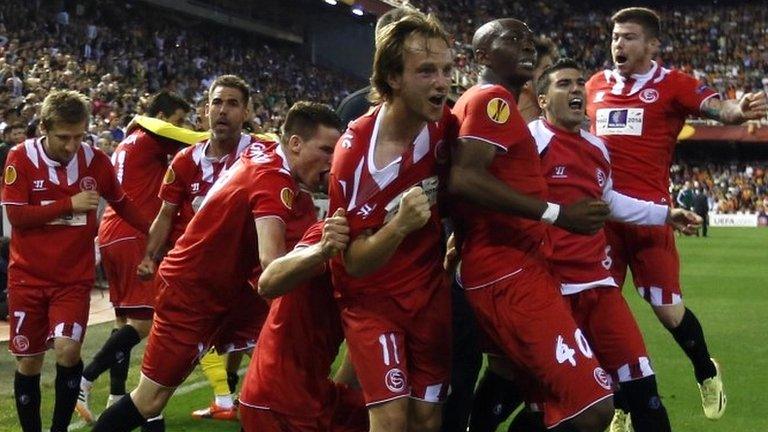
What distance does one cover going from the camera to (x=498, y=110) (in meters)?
4.78

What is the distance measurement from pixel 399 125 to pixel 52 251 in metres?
3.33

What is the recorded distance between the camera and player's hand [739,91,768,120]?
701cm

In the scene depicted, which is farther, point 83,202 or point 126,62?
point 126,62

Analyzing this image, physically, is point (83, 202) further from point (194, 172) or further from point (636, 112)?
point (636, 112)

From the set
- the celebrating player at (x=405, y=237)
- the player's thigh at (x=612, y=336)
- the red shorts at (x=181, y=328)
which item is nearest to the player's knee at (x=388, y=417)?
the celebrating player at (x=405, y=237)

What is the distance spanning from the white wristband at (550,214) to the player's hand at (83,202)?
10.7 feet

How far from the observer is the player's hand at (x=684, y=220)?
616 cm

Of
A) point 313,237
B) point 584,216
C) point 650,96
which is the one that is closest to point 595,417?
point 584,216

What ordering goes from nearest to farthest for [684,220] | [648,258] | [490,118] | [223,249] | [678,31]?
1. [490,118]
2. [223,249]
3. [684,220]
4. [648,258]
5. [678,31]

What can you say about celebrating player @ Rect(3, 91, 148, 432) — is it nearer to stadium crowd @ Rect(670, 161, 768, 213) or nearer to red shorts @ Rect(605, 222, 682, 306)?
red shorts @ Rect(605, 222, 682, 306)

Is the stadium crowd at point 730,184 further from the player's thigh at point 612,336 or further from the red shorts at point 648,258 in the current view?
the player's thigh at point 612,336

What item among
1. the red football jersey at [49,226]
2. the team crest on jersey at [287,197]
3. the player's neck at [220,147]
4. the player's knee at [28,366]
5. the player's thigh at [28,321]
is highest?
the player's neck at [220,147]

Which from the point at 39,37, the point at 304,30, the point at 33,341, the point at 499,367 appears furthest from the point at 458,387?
the point at 304,30

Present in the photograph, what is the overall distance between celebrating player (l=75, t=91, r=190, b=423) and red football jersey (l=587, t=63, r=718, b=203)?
10.2 ft
